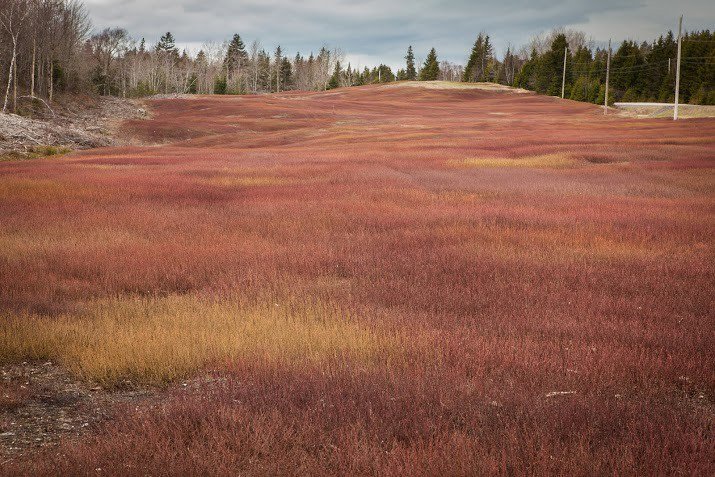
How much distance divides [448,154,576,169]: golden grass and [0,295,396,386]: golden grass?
19.0 meters

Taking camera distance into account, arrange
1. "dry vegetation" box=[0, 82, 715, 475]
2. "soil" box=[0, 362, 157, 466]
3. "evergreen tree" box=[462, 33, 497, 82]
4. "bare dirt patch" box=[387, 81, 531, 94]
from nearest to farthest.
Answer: "dry vegetation" box=[0, 82, 715, 475]
"soil" box=[0, 362, 157, 466]
"bare dirt patch" box=[387, 81, 531, 94]
"evergreen tree" box=[462, 33, 497, 82]

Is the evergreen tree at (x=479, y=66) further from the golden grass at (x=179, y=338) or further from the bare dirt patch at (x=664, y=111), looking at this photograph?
the golden grass at (x=179, y=338)

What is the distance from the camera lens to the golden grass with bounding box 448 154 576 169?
24734 mm

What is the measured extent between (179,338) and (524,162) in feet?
73.1

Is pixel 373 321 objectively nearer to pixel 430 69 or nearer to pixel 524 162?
pixel 524 162

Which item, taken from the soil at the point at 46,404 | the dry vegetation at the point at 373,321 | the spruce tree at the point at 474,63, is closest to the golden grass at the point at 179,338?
the dry vegetation at the point at 373,321

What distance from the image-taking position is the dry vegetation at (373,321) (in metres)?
3.61

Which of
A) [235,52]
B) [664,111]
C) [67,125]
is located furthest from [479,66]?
[67,125]

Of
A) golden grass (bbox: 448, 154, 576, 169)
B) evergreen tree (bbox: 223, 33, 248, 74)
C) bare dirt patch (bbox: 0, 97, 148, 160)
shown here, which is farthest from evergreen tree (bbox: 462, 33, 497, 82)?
golden grass (bbox: 448, 154, 576, 169)

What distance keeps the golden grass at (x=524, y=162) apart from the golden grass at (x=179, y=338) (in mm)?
19019

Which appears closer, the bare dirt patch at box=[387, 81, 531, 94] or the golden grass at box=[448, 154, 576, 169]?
the golden grass at box=[448, 154, 576, 169]

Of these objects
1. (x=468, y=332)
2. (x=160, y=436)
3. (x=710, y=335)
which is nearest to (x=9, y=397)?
(x=160, y=436)

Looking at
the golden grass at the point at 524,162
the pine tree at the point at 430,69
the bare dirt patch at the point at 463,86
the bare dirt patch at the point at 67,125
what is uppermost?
the pine tree at the point at 430,69

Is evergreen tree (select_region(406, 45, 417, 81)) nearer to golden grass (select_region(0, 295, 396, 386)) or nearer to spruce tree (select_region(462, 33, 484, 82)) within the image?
spruce tree (select_region(462, 33, 484, 82))
